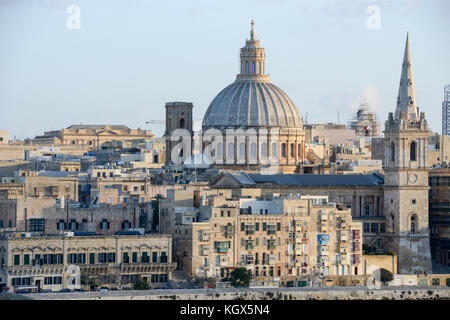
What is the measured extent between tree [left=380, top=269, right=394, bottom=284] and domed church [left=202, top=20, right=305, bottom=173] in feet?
75.5

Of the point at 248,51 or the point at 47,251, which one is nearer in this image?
the point at 47,251

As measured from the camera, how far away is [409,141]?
105 m

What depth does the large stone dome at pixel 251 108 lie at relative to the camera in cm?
11994

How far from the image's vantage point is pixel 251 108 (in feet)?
394

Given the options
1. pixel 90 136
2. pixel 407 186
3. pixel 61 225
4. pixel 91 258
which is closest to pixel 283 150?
pixel 407 186

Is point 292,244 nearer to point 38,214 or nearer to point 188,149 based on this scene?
point 38,214

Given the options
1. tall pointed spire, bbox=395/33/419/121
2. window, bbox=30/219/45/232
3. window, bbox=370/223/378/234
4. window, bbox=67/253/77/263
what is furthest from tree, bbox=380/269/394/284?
window, bbox=30/219/45/232

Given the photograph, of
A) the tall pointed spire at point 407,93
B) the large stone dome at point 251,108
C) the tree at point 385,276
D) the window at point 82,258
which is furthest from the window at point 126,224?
the large stone dome at point 251,108

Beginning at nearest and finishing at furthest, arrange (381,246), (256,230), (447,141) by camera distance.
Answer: (256,230) < (381,246) < (447,141)

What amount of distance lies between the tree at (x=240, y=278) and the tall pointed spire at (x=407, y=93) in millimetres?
18336
